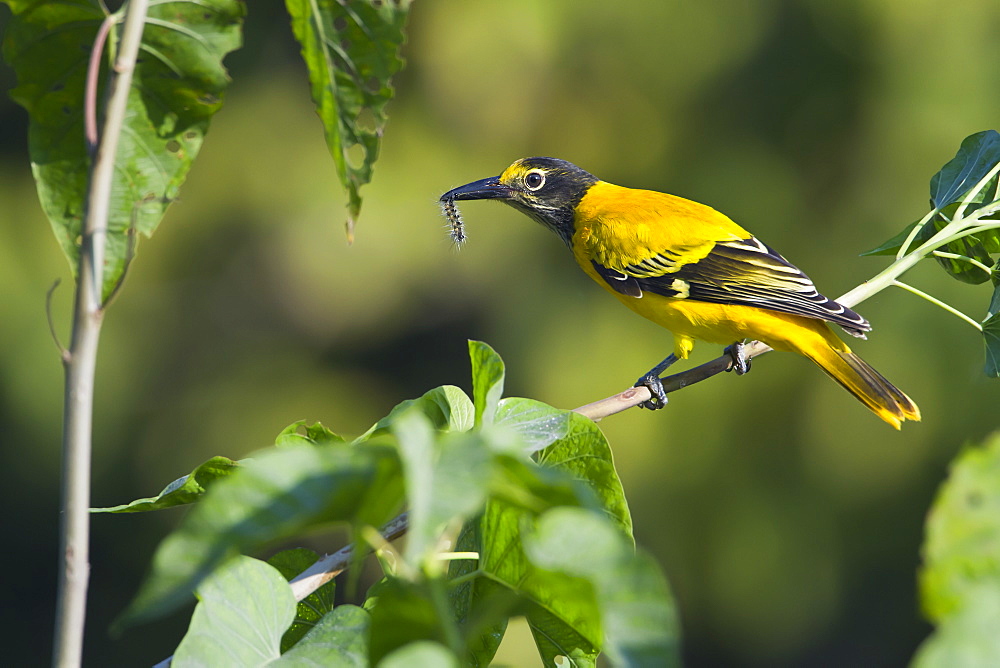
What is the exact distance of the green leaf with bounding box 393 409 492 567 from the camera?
467mm

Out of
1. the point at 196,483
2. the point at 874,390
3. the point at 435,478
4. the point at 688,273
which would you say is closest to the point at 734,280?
the point at 688,273

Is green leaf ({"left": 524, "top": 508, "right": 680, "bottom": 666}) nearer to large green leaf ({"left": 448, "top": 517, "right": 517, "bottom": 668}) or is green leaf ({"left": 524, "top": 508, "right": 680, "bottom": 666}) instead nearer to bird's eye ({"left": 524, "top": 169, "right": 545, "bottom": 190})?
large green leaf ({"left": 448, "top": 517, "right": 517, "bottom": 668})

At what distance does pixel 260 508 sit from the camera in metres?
0.53

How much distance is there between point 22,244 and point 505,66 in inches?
217

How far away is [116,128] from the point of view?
2.52 feet

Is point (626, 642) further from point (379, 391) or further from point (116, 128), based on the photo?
point (379, 391)

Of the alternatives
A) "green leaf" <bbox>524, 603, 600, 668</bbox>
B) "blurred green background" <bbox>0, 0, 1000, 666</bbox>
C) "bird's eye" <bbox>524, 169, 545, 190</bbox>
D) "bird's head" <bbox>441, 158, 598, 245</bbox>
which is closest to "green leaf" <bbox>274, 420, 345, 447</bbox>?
"green leaf" <bbox>524, 603, 600, 668</bbox>

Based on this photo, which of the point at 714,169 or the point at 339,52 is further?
the point at 714,169

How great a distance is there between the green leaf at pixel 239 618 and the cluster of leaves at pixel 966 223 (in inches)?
51.5

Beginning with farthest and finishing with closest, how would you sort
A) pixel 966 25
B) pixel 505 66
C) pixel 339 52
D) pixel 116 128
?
pixel 505 66 < pixel 966 25 < pixel 339 52 < pixel 116 128

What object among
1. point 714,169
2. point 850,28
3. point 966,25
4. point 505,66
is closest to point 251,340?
point 505,66

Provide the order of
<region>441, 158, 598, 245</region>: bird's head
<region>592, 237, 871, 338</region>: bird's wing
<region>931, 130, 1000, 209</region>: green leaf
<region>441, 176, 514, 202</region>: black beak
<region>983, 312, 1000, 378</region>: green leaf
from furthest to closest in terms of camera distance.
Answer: <region>441, 158, 598, 245</region>: bird's head < <region>441, 176, 514, 202</region>: black beak < <region>592, 237, 871, 338</region>: bird's wing < <region>931, 130, 1000, 209</region>: green leaf < <region>983, 312, 1000, 378</region>: green leaf

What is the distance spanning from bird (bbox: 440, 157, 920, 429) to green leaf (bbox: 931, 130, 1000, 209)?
106 cm

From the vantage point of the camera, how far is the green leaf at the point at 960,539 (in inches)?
20.4
